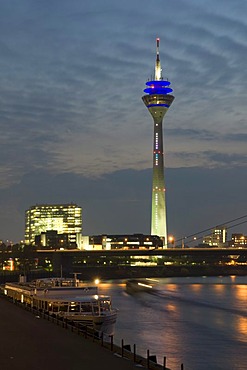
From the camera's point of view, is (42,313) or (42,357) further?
(42,313)

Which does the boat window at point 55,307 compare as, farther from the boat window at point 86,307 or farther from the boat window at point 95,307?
the boat window at point 95,307

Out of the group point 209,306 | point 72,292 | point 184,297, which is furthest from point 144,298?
point 72,292

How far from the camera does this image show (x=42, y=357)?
1161 inches

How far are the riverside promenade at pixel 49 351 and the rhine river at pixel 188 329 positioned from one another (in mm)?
6448

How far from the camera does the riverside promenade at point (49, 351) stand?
27328mm

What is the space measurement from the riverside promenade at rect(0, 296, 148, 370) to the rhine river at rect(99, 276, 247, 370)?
6.45m

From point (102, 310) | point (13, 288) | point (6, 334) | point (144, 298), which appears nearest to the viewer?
point (6, 334)

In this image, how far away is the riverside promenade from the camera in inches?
1076

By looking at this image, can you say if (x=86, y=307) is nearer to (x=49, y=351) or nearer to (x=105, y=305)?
(x=105, y=305)

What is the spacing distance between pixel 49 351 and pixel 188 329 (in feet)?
102

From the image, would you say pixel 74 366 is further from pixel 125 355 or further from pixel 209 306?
pixel 209 306

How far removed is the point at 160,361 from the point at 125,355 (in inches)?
356

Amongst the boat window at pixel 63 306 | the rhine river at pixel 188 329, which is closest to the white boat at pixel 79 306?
the boat window at pixel 63 306

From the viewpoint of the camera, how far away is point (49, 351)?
103ft
